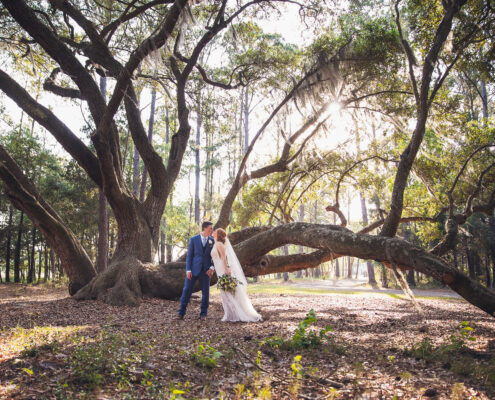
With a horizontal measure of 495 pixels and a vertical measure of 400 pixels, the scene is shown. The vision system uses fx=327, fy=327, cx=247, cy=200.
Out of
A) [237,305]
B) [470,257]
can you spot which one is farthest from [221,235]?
[470,257]

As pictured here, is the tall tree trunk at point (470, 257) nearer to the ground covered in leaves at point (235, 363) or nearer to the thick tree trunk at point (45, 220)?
the ground covered in leaves at point (235, 363)

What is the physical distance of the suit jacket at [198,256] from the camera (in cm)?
629

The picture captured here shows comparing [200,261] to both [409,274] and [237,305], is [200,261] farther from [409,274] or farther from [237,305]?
[409,274]

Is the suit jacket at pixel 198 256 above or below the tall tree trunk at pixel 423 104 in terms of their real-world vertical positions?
below

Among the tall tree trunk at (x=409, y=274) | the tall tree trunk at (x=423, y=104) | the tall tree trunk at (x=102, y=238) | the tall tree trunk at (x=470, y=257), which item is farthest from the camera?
the tall tree trunk at (x=409, y=274)

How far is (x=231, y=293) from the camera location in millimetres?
6145

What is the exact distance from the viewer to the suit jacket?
20.6ft

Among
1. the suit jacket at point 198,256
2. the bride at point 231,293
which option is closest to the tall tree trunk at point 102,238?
Answer: the suit jacket at point 198,256

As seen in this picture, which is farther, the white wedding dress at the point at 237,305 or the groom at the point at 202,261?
the groom at the point at 202,261

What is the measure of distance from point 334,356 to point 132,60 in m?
6.37

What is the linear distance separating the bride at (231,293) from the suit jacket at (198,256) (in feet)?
0.38

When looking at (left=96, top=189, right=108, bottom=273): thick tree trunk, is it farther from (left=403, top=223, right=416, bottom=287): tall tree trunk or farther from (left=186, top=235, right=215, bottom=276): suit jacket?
(left=403, top=223, right=416, bottom=287): tall tree trunk

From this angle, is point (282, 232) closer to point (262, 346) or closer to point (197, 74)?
point (262, 346)

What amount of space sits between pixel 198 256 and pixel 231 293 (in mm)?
948
